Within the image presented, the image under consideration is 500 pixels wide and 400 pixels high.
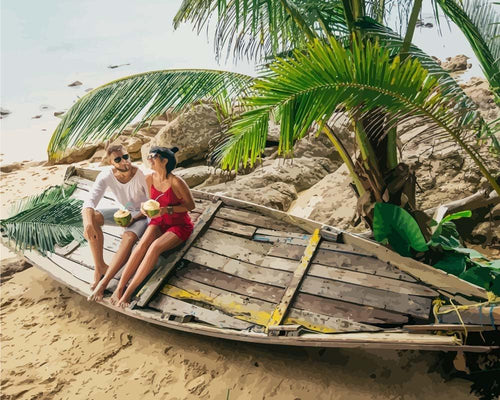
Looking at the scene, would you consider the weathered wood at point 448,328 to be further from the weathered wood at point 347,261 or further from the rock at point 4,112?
the rock at point 4,112

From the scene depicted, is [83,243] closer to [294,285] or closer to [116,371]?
[116,371]

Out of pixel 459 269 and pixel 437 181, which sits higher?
pixel 459 269

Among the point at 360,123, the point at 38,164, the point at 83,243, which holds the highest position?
the point at 360,123

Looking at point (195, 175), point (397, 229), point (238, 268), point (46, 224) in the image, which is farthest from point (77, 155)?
point (397, 229)

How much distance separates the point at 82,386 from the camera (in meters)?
3.26

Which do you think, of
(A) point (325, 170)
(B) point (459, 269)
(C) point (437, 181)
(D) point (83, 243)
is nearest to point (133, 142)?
(A) point (325, 170)

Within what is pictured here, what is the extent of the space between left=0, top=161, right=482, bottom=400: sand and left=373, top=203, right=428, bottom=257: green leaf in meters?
0.71

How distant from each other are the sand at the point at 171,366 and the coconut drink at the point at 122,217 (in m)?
0.88

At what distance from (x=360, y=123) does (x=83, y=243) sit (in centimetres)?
268

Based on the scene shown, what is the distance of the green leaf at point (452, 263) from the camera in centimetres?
295

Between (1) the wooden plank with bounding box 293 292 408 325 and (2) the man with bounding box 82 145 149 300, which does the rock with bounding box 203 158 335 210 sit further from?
(1) the wooden plank with bounding box 293 292 408 325

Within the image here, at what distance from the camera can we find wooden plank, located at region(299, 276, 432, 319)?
2.69 m

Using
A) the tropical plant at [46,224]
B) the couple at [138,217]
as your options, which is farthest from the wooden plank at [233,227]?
the tropical plant at [46,224]

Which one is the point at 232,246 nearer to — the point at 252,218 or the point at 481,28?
the point at 252,218
